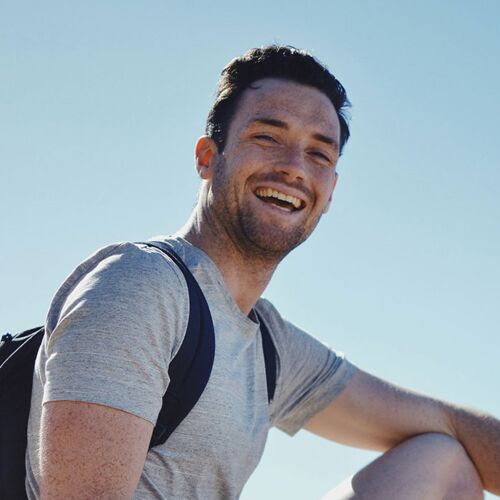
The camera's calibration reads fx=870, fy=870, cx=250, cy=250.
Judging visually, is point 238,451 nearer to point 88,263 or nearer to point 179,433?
point 179,433

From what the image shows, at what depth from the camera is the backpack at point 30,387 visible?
350 centimetres

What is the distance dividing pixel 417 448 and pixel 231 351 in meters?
1.29

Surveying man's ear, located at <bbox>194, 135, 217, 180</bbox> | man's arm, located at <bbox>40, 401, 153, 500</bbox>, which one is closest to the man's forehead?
man's ear, located at <bbox>194, 135, 217, 180</bbox>

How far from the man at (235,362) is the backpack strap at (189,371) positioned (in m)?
0.06

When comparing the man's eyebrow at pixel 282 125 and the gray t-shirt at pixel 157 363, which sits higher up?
the man's eyebrow at pixel 282 125

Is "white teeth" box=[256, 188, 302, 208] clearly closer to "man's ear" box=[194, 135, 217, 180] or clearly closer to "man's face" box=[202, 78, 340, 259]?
"man's face" box=[202, 78, 340, 259]

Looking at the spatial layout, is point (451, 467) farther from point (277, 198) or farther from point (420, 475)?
point (277, 198)

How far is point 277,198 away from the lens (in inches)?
187

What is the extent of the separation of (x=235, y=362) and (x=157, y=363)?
860 millimetres

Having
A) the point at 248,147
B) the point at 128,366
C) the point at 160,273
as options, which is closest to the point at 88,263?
the point at 160,273

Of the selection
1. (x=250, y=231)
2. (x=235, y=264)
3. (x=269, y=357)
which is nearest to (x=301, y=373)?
(x=269, y=357)

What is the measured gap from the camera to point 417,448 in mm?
4750

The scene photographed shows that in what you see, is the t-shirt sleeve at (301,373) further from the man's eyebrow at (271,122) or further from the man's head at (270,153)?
the man's eyebrow at (271,122)

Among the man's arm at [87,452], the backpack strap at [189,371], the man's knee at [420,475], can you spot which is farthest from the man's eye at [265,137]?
the man's arm at [87,452]
